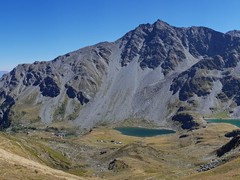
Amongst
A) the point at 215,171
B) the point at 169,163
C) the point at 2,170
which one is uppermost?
the point at 2,170

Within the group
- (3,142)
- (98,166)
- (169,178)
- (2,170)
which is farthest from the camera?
(98,166)

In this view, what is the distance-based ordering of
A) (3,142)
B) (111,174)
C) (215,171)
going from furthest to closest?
(111,174) → (3,142) → (215,171)

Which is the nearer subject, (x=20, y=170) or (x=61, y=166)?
(x=20, y=170)

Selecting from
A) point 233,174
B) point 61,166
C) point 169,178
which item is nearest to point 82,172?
point 61,166

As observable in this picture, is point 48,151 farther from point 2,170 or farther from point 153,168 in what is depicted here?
point 2,170

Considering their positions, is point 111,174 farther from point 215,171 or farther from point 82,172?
point 215,171

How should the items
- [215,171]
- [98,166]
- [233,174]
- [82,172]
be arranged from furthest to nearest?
[98,166], [82,172], [215,171], [233,174]

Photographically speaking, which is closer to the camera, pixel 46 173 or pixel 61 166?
pixel 46 173

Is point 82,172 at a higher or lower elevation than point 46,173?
lower

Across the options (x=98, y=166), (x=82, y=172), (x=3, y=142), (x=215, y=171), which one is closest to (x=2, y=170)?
(x=215, y=171)
